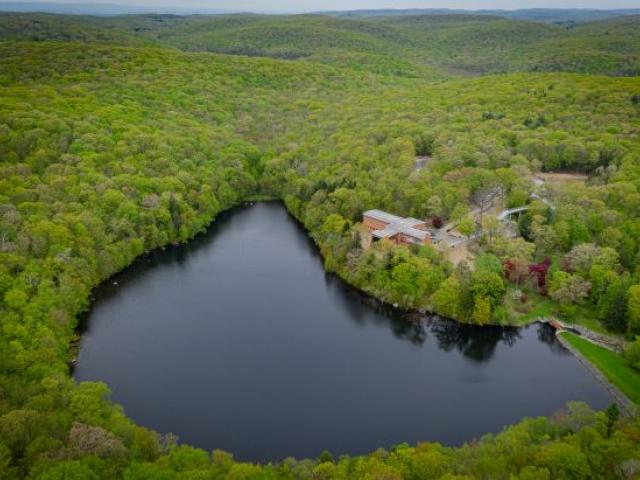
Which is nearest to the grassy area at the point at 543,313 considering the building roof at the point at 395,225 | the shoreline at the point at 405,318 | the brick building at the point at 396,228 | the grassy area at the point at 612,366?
the shoreline at the point at 405,318

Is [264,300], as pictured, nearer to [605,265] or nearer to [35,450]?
[35,450]

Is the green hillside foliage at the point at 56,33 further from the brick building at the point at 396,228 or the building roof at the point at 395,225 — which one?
the building roof at the point at 395,225

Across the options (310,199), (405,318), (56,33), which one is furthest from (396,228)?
(56,33)

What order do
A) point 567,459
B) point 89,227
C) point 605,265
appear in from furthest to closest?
point 89,227 → point 605,265 → point 567,459

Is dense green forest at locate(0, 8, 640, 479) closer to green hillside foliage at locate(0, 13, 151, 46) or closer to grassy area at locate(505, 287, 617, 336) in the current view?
grassy area at locate(505, 287, 617, 336)

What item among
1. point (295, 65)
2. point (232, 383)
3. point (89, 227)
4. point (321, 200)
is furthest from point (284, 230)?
point (295, 65)

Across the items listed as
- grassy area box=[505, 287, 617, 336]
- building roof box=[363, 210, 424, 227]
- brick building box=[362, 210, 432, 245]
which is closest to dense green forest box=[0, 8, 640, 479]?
grassy area box=[505, 287, 617, 336]

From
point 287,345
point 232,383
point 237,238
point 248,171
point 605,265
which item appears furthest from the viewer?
point 248,171

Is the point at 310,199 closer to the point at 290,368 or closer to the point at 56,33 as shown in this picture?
the point at 290,368
